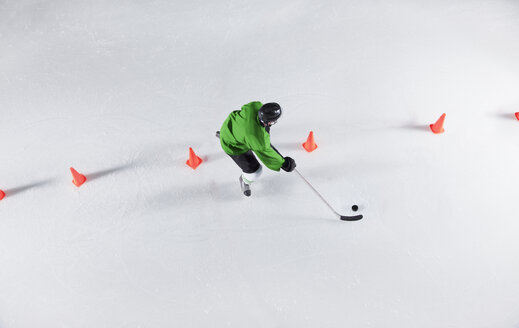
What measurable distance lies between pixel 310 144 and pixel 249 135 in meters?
0.97

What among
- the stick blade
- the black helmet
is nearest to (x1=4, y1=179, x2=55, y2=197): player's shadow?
the black helmet

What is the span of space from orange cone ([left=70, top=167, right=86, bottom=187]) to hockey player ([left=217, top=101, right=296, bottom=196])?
123cm

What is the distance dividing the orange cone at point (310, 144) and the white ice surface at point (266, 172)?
36mm

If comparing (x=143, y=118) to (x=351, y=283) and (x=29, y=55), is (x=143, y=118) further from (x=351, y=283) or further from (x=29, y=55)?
(x=351, y=283)

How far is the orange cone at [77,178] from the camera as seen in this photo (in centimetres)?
279

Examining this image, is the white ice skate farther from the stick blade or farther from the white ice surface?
the stick blade

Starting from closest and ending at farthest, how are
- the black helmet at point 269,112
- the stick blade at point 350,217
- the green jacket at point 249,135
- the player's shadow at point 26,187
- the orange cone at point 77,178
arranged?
1. the black helmet at point 269,112
2. the green jacket at point 249,135
3. the stick blade at point 350,217
4. the orange cone at point 77,178
5. the player's shadow at point 26,187

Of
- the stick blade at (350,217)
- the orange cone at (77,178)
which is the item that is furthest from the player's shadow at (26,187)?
the stick blade at (350,217)

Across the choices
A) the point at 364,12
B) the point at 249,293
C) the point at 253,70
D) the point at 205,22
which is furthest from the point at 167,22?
the point at 249,293

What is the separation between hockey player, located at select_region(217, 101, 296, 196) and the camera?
6.63 ft

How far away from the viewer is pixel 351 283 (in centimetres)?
248

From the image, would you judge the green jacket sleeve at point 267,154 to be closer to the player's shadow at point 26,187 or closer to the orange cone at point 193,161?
the orange cone at point 193,161

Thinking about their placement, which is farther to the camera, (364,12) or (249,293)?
(364,12)

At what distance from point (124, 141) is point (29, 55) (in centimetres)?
142
